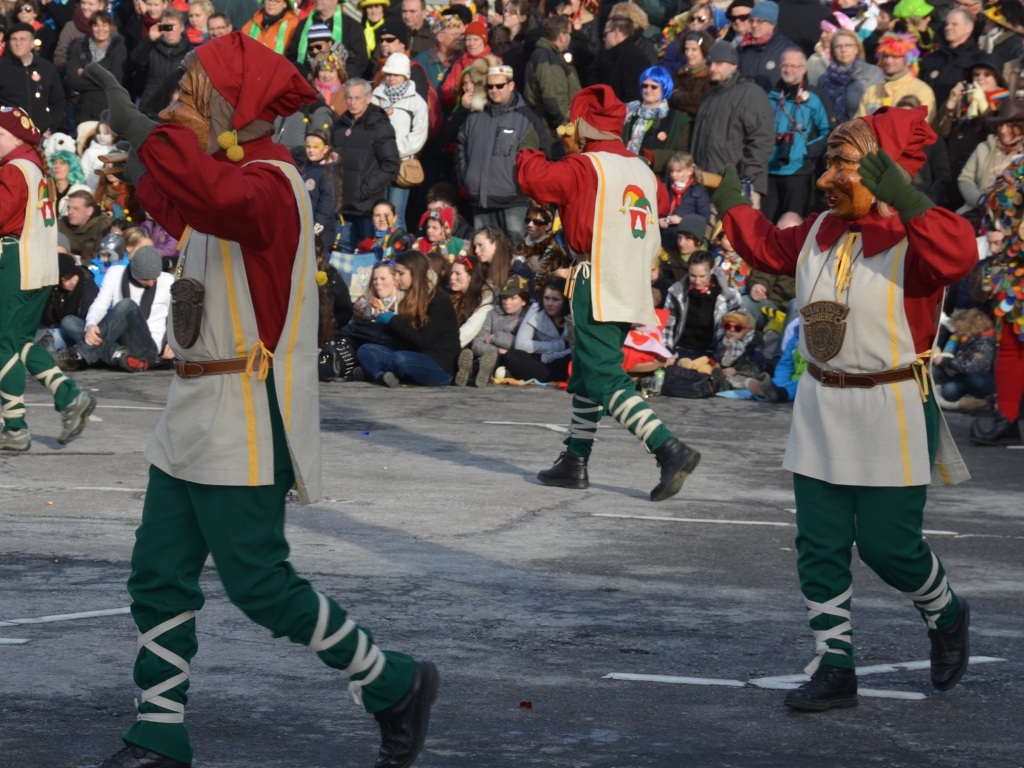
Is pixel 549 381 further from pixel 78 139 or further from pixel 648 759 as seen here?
pixel 648 759

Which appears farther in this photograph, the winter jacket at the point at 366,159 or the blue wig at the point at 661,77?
the winter jacket at the point at 366,159

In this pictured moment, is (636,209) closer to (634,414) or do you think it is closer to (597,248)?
(597,248)

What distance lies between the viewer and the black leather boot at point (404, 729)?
498 centimetres

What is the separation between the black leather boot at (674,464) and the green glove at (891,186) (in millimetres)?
4207

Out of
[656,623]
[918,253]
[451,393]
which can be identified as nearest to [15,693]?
[656,623]

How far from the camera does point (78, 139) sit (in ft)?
66.0

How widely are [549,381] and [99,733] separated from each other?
10305 mm

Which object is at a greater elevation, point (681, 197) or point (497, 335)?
point (681, 197)

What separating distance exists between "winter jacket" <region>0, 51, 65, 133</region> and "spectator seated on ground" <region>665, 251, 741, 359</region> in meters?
8.54

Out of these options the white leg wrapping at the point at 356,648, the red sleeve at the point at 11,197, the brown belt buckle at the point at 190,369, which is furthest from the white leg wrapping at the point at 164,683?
the red sleeve at the point at 11,197

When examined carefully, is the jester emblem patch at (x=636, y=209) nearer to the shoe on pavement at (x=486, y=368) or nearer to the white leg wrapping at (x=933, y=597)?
the white leg wrapping at (x=933, y=597)

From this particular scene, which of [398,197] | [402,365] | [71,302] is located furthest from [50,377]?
[398,197]

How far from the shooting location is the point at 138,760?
482 centimetres

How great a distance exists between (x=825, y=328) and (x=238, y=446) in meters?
2.10
